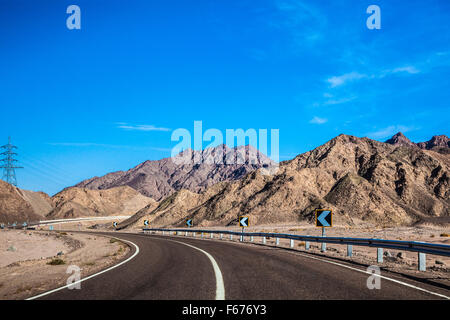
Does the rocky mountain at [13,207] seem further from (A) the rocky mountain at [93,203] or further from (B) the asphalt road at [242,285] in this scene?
(B) the asphalt road at [242,285]

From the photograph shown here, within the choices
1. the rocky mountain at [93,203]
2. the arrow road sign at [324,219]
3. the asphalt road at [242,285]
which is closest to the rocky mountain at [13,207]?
the rocky mountain at [93,203]

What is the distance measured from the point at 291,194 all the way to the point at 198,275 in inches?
3001

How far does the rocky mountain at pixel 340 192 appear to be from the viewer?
255 feet

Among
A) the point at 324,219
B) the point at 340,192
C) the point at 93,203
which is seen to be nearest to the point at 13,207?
the point at 93,203

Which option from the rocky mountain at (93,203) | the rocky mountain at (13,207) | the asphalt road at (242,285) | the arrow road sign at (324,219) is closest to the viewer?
the asphalt road at (242,285)

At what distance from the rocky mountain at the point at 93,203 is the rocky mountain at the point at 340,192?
48.7 metres

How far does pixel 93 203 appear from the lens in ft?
526

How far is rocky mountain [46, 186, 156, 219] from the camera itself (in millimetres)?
144875

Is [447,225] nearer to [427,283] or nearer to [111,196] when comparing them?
[427,283]

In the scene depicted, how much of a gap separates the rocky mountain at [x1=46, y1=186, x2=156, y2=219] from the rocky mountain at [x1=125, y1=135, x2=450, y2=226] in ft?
160

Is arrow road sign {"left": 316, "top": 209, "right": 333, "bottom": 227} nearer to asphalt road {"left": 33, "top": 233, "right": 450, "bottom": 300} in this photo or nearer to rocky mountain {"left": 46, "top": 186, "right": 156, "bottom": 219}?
asphalt road {"left": 33, "top": 233, "right": 450, "bottom": 300}

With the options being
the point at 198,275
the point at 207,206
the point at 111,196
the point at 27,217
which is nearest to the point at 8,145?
the point at 27,217

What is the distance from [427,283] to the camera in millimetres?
8883

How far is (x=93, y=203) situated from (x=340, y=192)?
115 metres
